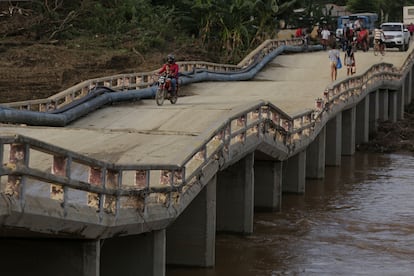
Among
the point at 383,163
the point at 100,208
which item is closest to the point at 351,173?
the point at 383,163

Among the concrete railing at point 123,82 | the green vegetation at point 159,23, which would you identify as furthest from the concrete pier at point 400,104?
the green vegetation at point 159,23

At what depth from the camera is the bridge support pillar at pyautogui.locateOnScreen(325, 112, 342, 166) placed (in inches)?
1218

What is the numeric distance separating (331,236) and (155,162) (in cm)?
608

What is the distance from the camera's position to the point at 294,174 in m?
25.6

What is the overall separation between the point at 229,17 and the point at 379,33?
296 inches

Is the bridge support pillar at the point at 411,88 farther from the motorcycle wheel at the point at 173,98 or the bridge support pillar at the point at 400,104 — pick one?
the motorcycle wheel at the point at 173,98

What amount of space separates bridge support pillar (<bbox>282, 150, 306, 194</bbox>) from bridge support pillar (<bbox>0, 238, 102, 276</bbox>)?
538 inches

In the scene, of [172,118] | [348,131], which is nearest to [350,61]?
[348,131]

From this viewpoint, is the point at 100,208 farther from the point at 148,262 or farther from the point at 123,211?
the point at 148,262

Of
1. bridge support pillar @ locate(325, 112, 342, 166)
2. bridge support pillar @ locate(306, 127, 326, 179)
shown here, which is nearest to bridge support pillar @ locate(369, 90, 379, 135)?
bridge support pillar @ locate(325, 112, 342, 166)

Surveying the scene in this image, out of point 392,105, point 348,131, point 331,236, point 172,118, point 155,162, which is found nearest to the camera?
point 155,162

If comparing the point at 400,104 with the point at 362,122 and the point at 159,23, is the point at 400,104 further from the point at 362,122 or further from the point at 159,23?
the point at 159,23

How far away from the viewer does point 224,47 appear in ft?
151

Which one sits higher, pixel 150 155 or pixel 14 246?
pixel 150 155
